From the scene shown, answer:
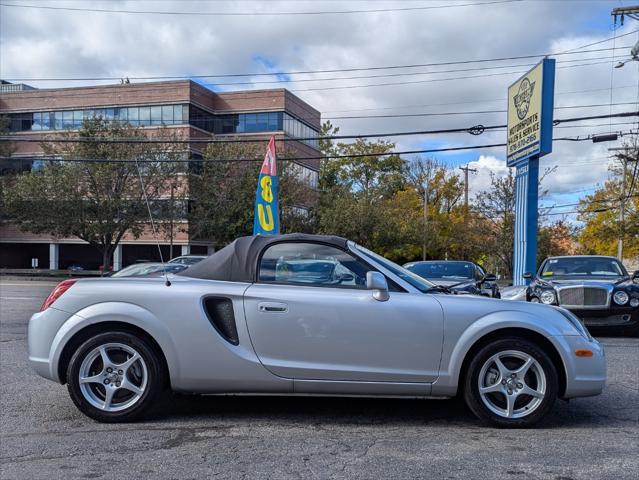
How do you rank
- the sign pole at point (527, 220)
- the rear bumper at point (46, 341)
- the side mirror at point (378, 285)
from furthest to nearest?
1. the sign pole at point (527, 220)
2. the rear bumper at point (46, 341)
3. the side mirror at point (378, 285)

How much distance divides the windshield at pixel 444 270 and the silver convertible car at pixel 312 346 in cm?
767

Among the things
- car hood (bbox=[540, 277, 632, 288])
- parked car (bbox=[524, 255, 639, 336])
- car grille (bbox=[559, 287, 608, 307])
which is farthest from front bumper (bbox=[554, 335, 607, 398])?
car hood (bbox=[540, 277, 632, 288])

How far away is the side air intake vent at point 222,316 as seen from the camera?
4.81 metres

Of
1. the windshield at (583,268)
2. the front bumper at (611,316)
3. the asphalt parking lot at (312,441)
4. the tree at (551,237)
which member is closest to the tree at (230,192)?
the tree at (551,237)

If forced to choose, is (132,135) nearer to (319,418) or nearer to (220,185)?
(220,185)

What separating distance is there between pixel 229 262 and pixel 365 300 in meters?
1.20

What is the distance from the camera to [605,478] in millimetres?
3775

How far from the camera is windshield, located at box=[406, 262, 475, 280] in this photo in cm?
1276

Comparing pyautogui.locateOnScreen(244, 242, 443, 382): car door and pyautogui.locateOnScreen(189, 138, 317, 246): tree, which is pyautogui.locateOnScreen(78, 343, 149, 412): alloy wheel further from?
pyautogui.locateOnScreen(189, 138, 317, 246): tree

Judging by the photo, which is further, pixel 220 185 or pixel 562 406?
pixel 220 185

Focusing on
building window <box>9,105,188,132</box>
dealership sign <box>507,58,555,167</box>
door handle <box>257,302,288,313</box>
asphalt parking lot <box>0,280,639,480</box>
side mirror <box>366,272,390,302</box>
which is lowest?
asphalt parking lot <box>0,280,639,480</box>

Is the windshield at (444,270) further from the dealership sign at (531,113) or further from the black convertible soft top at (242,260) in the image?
the black convertible soft top at (242,260)

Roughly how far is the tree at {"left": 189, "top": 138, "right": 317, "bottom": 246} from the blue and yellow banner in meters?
20.1

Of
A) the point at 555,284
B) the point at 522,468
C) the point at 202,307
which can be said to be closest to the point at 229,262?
the point at 202,307
